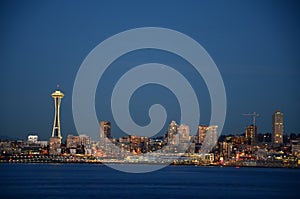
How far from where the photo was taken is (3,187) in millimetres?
68750

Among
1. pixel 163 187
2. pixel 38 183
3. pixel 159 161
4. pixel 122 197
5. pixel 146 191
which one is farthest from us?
pixel 159 161

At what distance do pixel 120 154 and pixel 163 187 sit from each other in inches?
3692

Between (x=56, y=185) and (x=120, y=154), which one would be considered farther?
(x=120, y=154)

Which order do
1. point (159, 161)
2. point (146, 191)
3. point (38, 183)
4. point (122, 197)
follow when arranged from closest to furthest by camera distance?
point (122, 197) < point (146, 191) < point (38, 183) < point (159, 161)

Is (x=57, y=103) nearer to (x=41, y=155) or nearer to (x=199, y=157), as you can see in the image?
(x=41, y=155)

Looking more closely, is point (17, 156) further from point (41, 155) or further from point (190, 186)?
point (190, 186)

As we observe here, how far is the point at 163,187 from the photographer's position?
74000 millimetres

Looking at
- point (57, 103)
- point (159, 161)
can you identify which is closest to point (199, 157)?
point (159, 161)

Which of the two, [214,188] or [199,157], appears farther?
[199,157]

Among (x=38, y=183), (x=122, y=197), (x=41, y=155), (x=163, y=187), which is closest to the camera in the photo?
(x=122, y=197)

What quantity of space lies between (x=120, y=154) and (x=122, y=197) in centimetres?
10749

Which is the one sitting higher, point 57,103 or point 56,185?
point 57,103

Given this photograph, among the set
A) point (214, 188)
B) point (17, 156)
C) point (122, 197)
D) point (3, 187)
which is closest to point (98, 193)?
point (122, 197)

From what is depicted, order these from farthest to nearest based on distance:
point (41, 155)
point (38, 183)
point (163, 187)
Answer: point (41, 155) < point (38, 183) < point (163, 187)
